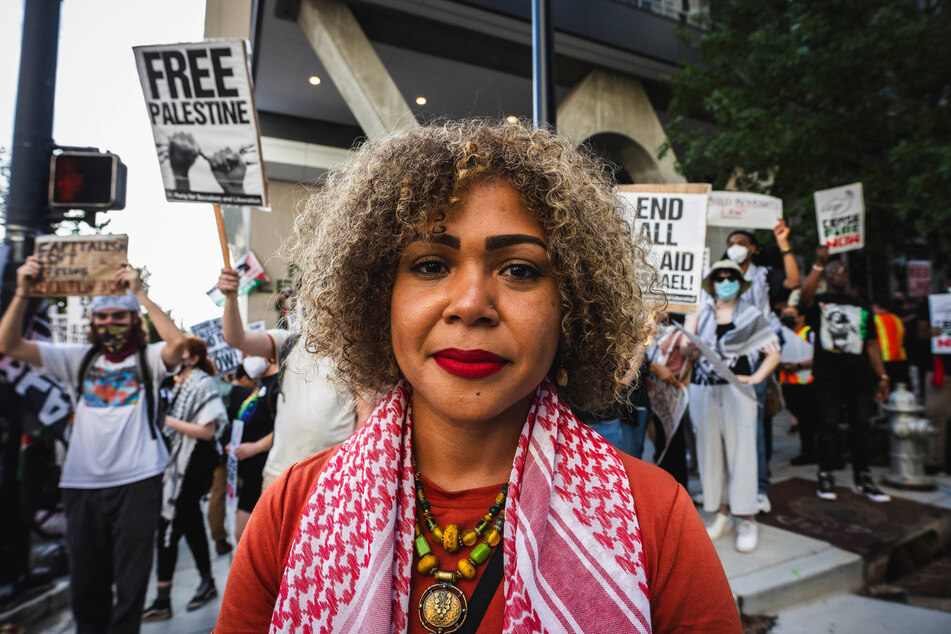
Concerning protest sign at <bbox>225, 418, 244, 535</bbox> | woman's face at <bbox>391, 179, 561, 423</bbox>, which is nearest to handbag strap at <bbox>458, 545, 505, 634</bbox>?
woman's face at <bbox>391, 179, 561, 423</bbox>

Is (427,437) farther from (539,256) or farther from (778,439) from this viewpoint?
(778,439)

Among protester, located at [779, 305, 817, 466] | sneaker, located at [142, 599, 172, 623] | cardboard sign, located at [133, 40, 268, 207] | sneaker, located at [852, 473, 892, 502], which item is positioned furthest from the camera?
protester, located at [779, 305, 817, 466]

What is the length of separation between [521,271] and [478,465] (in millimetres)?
490

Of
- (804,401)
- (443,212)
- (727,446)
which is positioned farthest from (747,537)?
(443,212)

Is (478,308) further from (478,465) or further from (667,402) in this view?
(667,402)

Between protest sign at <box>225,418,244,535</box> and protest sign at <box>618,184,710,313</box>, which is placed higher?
protest sign at <box>618,184,710,313</box>

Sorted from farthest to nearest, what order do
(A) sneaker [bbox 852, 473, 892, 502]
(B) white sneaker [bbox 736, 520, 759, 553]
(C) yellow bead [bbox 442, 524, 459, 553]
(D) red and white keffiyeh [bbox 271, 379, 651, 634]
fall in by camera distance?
1. (A) sneaker [bbox 852, 473, 892, 502]
2. (B) white sneaker [bbox 736, 520, 759, 553]
3. (C) yellow bead [bbox 442, 524, 459, 553]
4. (D) red and white keffiyeh [bbox 271, 379, 651, 634]

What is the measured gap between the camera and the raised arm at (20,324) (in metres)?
3.36

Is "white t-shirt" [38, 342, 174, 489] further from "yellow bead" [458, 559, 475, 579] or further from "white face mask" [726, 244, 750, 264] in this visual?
"white face mask" [726, 244, 750, 264]

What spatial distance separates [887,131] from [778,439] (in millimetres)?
5232

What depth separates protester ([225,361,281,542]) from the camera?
150 inches

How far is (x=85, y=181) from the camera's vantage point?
411 centimetres

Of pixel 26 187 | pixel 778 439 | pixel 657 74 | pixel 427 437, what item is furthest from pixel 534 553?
pixel 657 74

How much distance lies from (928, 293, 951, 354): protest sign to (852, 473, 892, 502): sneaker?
223cm
